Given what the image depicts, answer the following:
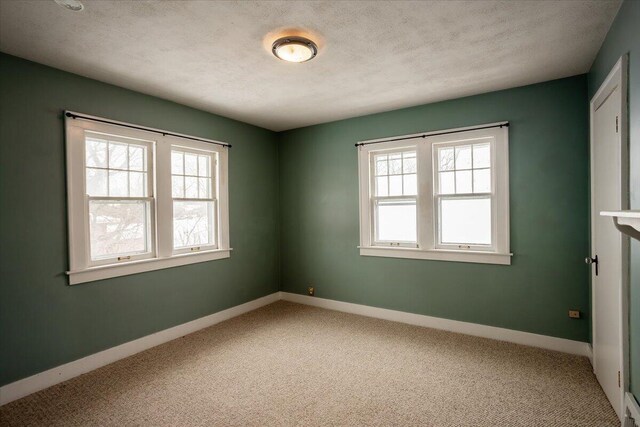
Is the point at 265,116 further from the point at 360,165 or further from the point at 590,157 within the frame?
the point at 590,157

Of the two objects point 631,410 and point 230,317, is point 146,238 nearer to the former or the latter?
point 230,317

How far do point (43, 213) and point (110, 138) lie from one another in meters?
0.90

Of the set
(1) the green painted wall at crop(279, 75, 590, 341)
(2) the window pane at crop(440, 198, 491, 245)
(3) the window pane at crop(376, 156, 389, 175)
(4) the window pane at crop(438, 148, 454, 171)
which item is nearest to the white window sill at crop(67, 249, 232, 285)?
(1) the green painted wall at crop(279, 75, 590, 341)

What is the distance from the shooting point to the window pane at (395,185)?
13.6 ft

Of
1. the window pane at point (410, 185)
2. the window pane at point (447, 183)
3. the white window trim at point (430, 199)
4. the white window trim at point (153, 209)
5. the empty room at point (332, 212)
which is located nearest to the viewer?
the empty room at point (332, 212)

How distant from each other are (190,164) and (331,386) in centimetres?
289

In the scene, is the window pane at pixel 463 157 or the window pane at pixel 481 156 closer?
the window pane at pixel 481 156

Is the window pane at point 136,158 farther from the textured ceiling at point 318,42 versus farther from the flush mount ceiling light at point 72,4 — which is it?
the flush mount ceiling light at point 72,4

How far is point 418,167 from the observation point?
154 inches

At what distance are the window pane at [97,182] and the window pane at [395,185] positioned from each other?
3154 mm

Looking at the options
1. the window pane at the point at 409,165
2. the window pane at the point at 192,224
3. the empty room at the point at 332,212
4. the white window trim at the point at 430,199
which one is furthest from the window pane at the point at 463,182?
the window pane at the point at 192,224

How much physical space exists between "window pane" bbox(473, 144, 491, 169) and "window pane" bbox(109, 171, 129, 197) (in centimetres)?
370

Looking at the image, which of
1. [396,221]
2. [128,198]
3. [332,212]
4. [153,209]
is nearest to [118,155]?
[128,198]

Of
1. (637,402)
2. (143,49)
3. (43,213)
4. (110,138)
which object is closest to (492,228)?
(637,402)
